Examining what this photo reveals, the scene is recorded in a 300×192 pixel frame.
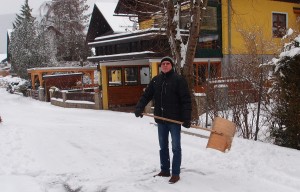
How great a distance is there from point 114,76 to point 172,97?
15.1m

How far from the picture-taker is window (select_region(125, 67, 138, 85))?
67.9ft

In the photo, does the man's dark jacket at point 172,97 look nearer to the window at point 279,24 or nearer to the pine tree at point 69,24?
the window at point 279,24

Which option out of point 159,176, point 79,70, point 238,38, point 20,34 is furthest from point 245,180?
point 20,34

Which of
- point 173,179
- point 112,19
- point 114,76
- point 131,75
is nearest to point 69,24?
point 112,19

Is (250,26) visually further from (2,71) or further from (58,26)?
(2,71)

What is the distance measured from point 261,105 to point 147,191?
14.2 feet

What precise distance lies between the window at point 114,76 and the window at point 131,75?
441 mm

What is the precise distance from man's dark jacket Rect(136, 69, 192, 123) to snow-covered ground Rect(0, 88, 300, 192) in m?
0.96

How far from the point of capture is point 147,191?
16.4 feet

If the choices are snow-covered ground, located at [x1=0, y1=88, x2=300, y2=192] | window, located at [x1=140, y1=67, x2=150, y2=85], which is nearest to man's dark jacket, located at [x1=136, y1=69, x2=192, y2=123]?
snow-covered ground, located at [x1=0, y1=88, x2=300, y2=192]

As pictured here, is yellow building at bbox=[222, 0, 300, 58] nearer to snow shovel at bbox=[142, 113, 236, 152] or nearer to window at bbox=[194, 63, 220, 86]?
window at bbox=[194, 63, 220, 86]

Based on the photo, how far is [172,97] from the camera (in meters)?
5.31

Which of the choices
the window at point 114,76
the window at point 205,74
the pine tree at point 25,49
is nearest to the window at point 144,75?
the window at point 114,76

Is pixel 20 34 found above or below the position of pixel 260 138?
above
